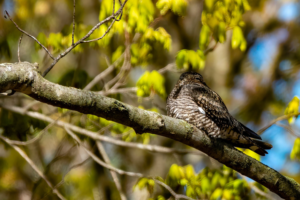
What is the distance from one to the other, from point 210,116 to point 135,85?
3.67m

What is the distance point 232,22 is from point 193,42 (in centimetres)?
388

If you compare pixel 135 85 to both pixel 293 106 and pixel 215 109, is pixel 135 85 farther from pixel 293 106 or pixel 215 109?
pixel 293 106

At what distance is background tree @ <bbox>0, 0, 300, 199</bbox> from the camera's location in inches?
154

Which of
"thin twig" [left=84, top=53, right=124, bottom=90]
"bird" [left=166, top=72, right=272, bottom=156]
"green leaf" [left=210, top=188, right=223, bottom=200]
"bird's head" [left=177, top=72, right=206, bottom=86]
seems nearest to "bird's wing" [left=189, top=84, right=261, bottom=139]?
"bird" [left=166, top=72, right=272, bottom=156]

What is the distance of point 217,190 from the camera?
149 inches

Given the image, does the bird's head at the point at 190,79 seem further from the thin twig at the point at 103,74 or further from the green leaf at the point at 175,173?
the green leaf at the point at 175,173

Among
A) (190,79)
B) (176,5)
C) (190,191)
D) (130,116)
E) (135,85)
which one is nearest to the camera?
(130,116)

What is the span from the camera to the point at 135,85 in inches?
294

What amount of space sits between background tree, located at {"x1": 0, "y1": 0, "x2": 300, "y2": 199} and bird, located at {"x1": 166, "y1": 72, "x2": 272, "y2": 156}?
0.19 m

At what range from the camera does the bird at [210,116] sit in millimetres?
3930

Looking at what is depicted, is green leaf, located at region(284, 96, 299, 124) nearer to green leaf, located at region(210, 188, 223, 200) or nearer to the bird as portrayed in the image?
the bird

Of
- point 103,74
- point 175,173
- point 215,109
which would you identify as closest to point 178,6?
point 215,109

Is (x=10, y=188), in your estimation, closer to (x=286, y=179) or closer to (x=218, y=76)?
(x=218, y=76)

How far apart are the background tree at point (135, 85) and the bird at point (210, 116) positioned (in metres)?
0.19
